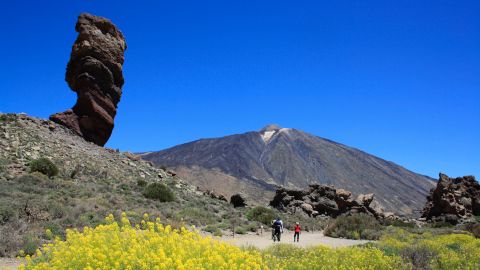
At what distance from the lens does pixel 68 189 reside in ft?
78.4

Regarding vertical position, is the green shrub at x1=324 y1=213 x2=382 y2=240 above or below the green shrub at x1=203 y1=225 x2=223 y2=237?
above

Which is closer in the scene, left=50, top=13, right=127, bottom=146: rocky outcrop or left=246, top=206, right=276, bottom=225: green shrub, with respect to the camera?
left=246, top=206, right=276, bottom=225: green shrub

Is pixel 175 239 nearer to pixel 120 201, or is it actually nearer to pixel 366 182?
pixel 120 201

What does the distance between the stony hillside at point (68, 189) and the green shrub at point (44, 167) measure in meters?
0.41

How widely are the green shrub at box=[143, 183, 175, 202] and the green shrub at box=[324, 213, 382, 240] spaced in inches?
438

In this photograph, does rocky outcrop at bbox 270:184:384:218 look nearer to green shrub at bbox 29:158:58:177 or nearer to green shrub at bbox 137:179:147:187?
green shrub at bbox 137:179:147:187

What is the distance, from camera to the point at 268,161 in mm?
162625

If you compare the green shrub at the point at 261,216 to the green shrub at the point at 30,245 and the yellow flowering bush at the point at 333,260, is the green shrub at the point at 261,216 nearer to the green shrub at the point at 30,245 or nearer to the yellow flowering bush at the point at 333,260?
the yellow flowering bush at the point at 333,260

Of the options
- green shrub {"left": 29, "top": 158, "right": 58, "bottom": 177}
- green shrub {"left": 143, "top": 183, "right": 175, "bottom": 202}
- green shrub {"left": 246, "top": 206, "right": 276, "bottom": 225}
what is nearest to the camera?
green shrub {"left": 29, "top": 158, "right": 58, "bottom": 177}

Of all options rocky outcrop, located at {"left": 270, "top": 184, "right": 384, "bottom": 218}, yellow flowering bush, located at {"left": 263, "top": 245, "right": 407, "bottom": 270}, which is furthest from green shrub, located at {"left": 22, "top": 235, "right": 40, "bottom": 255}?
rocky outcrop, located at {"left": 270, "top": 184, "right": 384, "bottom": 218}

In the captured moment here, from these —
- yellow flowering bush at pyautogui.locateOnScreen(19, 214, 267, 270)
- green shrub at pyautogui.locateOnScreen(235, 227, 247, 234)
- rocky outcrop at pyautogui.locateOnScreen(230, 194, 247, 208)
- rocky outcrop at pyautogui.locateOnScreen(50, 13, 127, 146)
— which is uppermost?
rocky outcrop at pyautogui.locateOnScreen(50, 13, 127, 146)

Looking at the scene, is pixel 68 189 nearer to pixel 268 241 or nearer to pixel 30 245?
pixel 268 241

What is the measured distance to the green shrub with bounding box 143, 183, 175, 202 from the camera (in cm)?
2972

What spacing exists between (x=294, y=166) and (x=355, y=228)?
127 m
